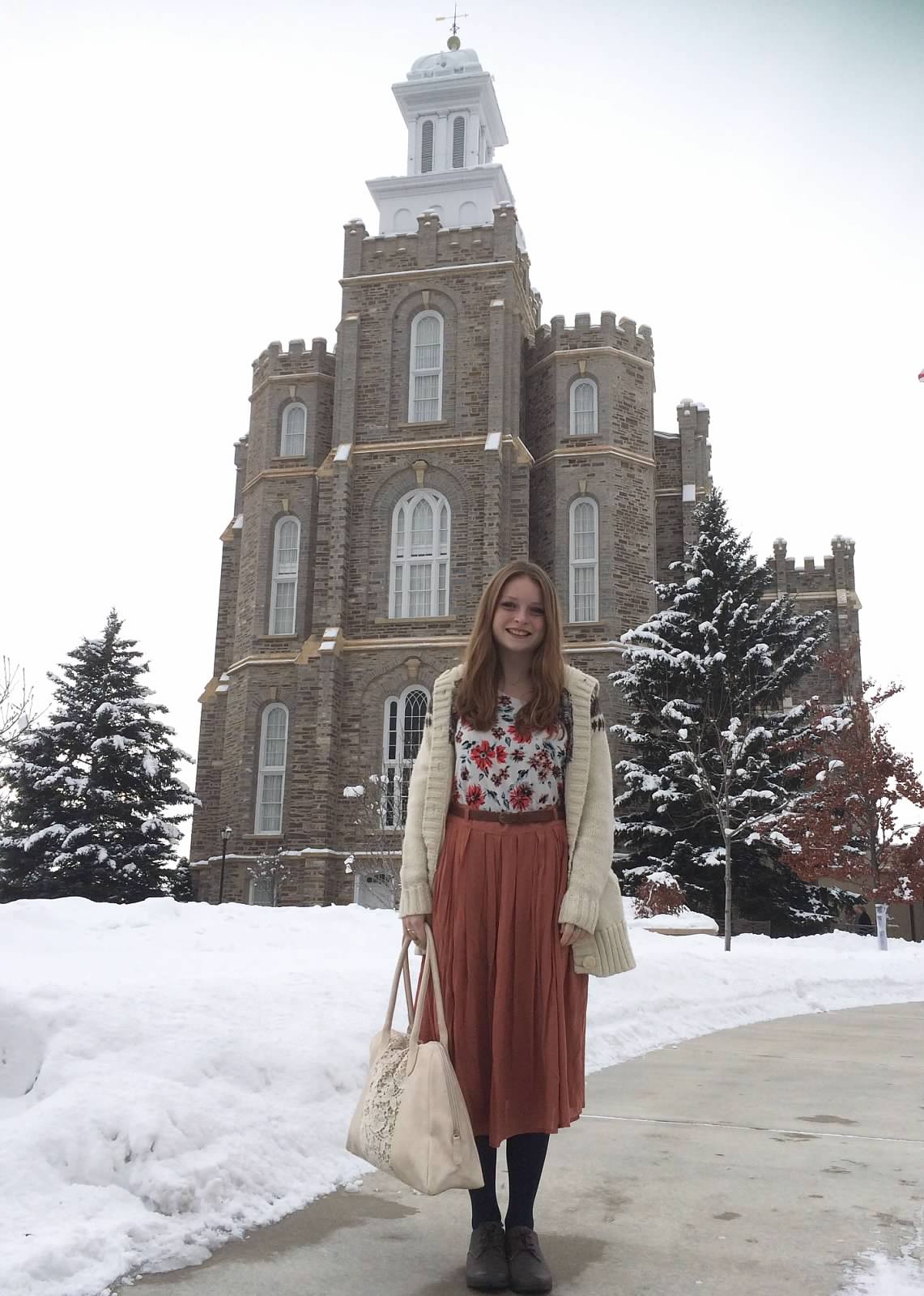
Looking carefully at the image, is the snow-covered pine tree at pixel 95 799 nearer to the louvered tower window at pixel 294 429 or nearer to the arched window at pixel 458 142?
the louvered tower window at pixel 294 429

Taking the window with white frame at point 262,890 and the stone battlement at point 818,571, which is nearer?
the window with white frame at point 262,890

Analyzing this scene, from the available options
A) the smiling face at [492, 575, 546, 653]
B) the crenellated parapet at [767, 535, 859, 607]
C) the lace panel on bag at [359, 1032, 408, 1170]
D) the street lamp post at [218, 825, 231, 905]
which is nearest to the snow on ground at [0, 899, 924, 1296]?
the lace panel on bag at [359, 1032, 408, 1170]

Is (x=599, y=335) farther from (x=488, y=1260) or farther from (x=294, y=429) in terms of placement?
(x=488, y=1260)

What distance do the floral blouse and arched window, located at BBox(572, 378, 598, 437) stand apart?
83.9ft

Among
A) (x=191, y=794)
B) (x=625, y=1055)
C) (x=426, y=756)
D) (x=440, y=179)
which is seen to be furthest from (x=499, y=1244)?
(x=440, y=179)

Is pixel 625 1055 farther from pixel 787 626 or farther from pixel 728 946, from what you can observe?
pixel 787 626

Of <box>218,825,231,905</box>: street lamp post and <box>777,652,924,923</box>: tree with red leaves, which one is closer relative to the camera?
<box>777,652,924,923</box>: tree with red leaves

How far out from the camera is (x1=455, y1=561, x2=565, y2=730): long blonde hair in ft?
12.1

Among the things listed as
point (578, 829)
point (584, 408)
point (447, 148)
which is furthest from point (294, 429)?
point (578, 829)

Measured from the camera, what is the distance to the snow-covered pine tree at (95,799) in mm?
25922

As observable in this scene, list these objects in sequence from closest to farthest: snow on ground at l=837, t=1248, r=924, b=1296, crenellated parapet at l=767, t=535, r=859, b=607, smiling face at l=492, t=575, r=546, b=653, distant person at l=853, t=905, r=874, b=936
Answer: snow on ground at l=837, t=1248, r=924, b=1296 → smiling face at l=492, t=575, r=546, b=653 → distant person at l=853, t=905, r=874, b=936 → crenellated parapet at l=767, t=535, r=859, b=607

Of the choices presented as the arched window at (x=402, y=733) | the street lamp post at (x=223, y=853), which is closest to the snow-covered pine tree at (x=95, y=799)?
the street lamp post at (x=223, y=853)

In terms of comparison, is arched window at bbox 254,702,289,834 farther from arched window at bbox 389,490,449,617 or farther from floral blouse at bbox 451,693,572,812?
floral blouse at bbox 451,693,572,812

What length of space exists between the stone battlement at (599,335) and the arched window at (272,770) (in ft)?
37.1
